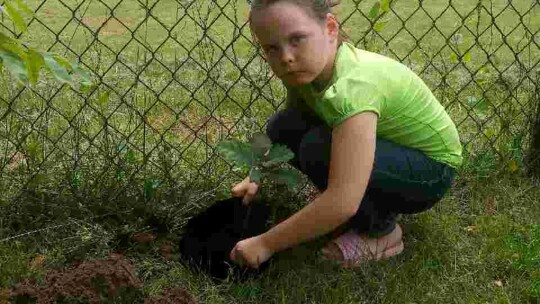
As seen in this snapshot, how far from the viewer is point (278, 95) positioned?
149 inches

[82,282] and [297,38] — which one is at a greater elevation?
[297,38]

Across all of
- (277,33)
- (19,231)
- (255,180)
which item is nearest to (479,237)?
(255,180)

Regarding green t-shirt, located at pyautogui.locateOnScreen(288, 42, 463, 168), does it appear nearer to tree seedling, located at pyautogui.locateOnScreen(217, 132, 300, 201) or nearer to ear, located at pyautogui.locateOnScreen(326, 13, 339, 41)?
ear, located at pyautogui.locateOnScreen(326, 13, 339, 41)

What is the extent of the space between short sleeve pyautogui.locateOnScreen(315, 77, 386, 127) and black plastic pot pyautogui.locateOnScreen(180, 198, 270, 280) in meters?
0.48

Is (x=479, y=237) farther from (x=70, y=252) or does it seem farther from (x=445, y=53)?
(x=445, y=53)

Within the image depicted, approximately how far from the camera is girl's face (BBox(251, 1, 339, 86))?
2041 mm

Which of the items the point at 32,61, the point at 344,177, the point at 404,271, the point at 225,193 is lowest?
the point at 404,271

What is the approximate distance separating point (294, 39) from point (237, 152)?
1.29 feet

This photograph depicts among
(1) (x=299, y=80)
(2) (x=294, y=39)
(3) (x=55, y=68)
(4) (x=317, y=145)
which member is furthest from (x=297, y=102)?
(3) (x=55, y=68)

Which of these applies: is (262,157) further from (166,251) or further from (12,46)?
(12,46)

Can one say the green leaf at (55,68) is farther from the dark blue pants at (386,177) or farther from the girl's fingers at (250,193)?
the girl's fingers at (250,193)

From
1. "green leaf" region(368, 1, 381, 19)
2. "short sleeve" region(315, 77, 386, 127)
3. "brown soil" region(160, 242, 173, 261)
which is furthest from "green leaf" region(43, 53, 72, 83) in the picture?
"green leaf" region(368, 1, 381, 19)

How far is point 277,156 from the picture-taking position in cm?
228

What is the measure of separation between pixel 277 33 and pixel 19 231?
1.08m
